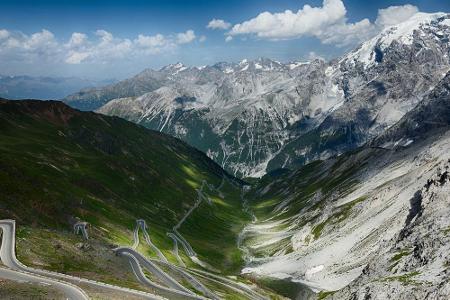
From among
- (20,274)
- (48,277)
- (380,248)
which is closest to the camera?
(20,274)

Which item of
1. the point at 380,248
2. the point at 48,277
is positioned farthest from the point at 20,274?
the point at 380,248

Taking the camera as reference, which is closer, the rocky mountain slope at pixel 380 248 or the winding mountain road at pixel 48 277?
the rocky mountain slope at pixel 380 248

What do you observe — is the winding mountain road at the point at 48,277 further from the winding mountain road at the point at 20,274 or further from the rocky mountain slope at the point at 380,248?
the rocky mountain slope at the point at 380,248

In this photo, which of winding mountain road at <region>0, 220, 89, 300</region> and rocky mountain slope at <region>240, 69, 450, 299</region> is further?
winding mountain road at <region>0, 220, 89, 300</region>

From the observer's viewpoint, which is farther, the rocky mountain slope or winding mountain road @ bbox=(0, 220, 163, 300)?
winding mountain road @ bbox=(0, 220, 163, 300)

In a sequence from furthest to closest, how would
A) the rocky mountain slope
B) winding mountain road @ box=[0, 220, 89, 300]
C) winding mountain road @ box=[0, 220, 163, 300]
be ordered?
winding mountain road @ box=[0, 220, 163, 300], winding mountain road @ box=[0, 220, 89, 300], the rocky mountain slope

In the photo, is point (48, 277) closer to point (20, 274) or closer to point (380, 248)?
point (20, 274)

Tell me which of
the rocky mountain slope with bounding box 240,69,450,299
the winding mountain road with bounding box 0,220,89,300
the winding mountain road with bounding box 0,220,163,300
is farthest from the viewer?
the winding mountain road with bounding box 0,220,163,300

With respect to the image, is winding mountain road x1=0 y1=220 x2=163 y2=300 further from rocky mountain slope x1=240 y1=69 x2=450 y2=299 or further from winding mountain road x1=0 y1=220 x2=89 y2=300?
rocky mountain slope x1=240 y1=69 x2=450 y2=299

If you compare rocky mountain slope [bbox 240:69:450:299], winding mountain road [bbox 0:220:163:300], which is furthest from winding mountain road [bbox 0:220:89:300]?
rocky mountain slope [bbox 240:69:450:299]

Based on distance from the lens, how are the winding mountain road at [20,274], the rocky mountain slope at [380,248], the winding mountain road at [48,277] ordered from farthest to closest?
the winding mountain road at [48,277] < the winding mountain road at [20,274] < the rocky mountain slope at [380,248]

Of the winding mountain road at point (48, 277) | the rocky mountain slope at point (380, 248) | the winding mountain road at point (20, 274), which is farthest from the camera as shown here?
the winding mountain road at point (48, 277)

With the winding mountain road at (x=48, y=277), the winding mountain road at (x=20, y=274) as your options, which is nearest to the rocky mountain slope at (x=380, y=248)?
the winding mountain road at (x=48, y=277)
